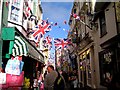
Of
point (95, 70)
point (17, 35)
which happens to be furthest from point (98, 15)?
point (17, 35)

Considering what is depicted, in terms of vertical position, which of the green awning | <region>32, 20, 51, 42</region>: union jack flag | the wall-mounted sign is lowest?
the green awning

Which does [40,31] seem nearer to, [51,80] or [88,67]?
[88,67]

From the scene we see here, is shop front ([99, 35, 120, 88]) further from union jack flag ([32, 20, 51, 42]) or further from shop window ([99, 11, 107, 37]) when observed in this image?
union jack flag ([32, 20, 51, 42])

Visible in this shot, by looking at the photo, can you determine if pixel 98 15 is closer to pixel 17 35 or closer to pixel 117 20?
pixel 117 20

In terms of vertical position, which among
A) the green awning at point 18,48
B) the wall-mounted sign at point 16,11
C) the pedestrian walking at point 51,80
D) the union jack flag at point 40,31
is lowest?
the pedestrian walking at point 51,80

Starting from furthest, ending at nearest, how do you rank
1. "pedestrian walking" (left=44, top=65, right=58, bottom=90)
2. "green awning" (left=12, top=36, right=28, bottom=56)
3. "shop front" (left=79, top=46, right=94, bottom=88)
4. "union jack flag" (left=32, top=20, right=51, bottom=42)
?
"shop front" (left=79, top=46, right=94, bottom=88)
"union jack flag" (left=32, top=20, right=51, bottom=42)
"green awning" (left=12, top=36, right=28, bottom=56)
"pedestrian walking" (left=44, top=65, right=58, bottom=90)

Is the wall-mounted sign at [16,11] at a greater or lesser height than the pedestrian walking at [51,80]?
greater

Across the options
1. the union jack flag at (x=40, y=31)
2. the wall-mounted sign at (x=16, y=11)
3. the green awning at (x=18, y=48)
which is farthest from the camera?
the union jack flag at (x=40, y=31)

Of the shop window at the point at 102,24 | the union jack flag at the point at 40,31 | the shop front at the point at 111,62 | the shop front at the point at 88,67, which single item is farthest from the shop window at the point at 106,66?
the union jack flag at the point at 40,31

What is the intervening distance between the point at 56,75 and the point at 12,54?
3.89 meters

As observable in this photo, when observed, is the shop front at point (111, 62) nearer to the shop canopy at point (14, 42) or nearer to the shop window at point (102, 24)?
the shop window at point (102, 24)

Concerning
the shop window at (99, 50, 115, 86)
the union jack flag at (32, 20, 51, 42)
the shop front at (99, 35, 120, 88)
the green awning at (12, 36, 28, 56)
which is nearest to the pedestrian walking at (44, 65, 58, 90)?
the green awning at (12, 36, 28, 56)

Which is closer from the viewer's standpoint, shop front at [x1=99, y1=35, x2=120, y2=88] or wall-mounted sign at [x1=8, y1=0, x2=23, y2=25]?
shop front at [x1=99, y1=35, x2=120, y2=88]

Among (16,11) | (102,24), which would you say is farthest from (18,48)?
(102,24)
